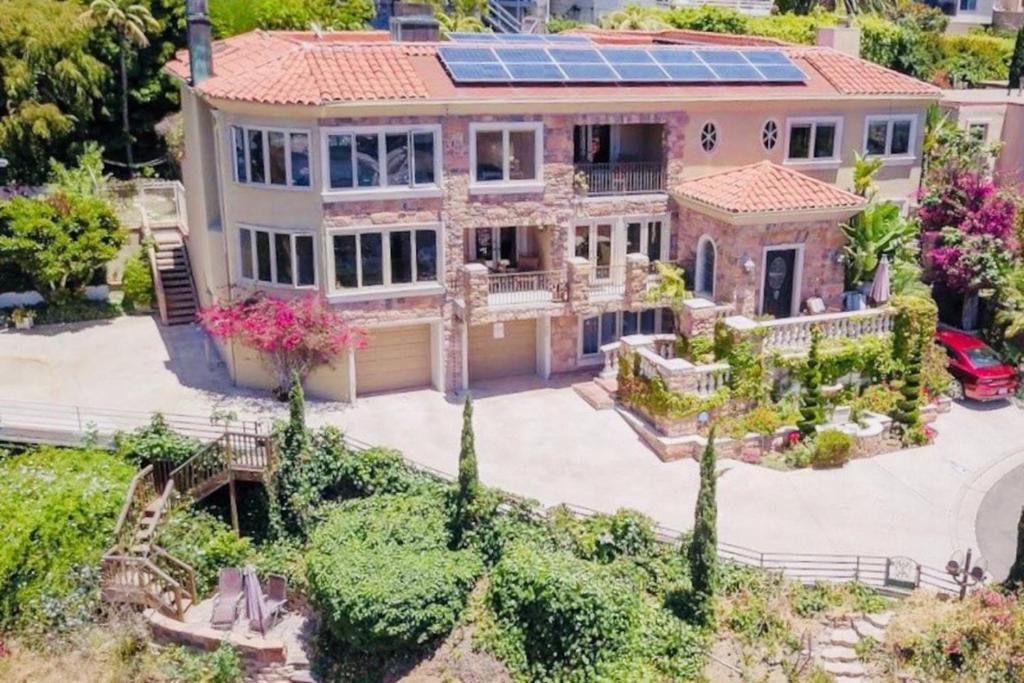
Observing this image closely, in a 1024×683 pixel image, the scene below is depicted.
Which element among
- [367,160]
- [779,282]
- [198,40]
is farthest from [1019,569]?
[198,40]

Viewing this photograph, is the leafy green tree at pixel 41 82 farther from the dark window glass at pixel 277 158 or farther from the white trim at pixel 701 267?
the white trim at pixel 701 267

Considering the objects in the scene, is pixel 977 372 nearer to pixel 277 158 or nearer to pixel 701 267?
pixel 701 267

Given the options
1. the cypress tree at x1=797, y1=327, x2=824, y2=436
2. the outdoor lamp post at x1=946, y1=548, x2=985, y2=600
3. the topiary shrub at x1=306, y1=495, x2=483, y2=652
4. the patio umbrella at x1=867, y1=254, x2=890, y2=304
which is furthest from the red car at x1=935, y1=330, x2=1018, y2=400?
the topiary shrub at x1=306, y1=495, x2=483, y2=652

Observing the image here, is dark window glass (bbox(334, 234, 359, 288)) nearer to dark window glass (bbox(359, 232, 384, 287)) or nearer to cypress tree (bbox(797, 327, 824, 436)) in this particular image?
dark window glass (bbox(359, 232, 384, 287))

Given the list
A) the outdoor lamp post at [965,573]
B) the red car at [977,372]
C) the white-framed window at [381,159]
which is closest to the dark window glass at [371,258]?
the white-framed window at [381,159]

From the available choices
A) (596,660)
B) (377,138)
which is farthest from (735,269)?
(596,660)
